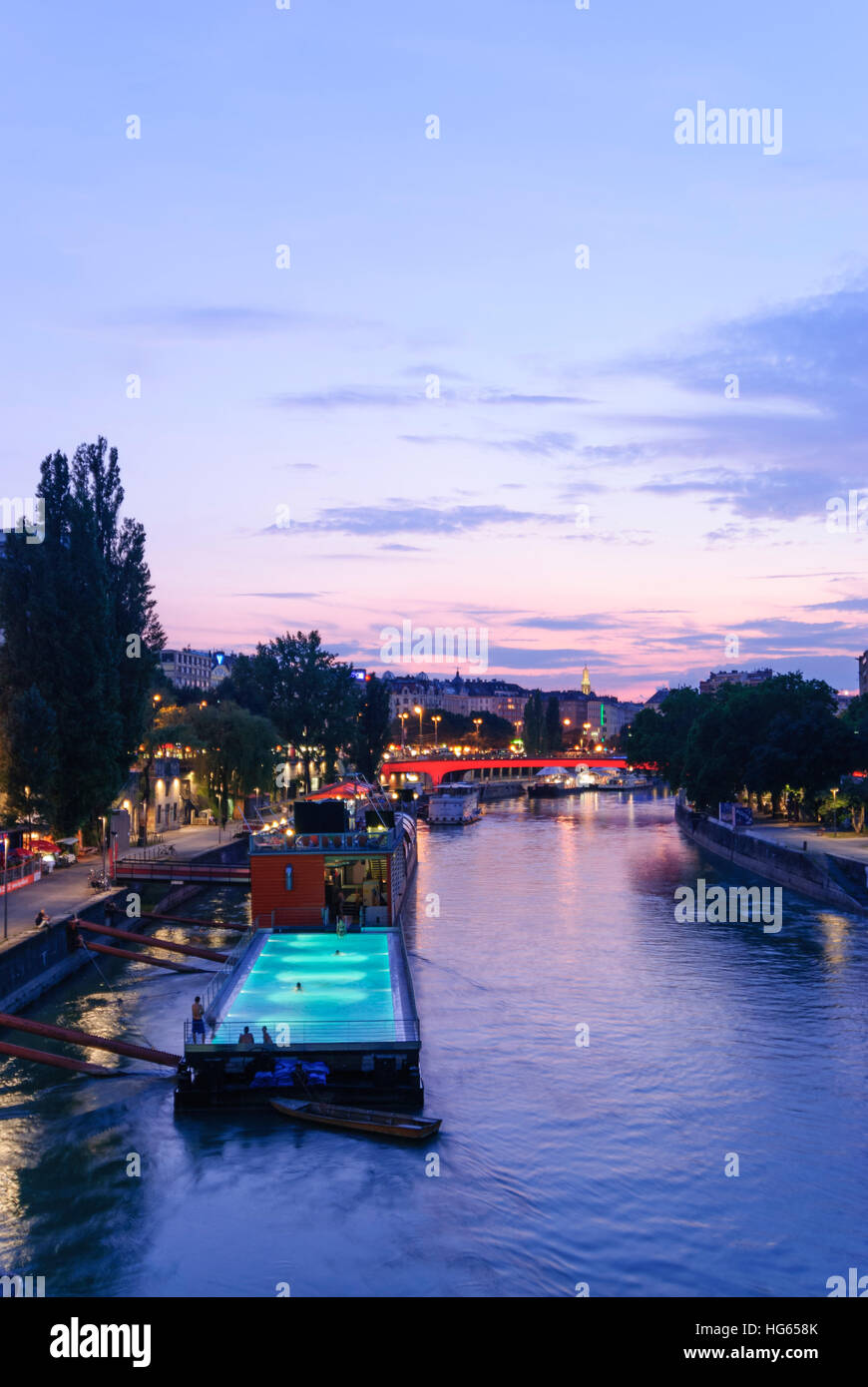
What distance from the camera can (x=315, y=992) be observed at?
3134 centimetres

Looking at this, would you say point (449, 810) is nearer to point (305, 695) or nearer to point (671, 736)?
point (305, 695)

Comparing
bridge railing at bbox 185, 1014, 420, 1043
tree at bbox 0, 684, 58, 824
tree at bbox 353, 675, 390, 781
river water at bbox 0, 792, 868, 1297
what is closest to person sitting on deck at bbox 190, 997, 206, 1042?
bridge railing at bbox 185, 1014, 420, 1043

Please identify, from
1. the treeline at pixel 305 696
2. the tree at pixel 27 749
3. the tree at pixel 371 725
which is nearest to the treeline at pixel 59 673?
the tree at pixel 27 749

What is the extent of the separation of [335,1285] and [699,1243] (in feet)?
19.9

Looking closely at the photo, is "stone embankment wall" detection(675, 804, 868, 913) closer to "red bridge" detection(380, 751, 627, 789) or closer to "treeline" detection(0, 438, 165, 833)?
"treeline" detection(0, 438, 165, 833)

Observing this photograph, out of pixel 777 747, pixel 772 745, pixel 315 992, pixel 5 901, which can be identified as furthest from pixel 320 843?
pixel 772 745

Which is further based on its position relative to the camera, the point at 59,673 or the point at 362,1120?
the point at 59,673

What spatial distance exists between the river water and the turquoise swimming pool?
72.7 inches

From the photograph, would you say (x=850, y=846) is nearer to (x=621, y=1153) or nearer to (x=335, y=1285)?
(x=621, y=1153)

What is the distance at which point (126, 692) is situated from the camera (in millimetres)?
Answer: 53719

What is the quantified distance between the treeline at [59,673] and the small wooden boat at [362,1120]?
25.9 metres

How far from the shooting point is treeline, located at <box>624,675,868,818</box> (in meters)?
74.3

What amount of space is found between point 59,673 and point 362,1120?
29663mm

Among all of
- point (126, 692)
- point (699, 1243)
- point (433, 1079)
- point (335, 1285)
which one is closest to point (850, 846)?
point (126, 692)
